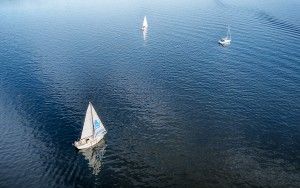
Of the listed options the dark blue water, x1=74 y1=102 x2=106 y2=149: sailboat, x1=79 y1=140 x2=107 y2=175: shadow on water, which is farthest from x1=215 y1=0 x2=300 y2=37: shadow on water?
x1=79 y1=140 x2=107 y2=175: shadow on water

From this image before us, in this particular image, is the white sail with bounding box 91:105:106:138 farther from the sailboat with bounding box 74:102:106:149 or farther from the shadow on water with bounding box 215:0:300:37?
the shadow on water with bounding box 215:0:300:37

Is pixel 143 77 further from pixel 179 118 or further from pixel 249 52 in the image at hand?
pixel 249 52

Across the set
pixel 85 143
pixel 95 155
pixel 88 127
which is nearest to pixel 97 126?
pixel 88 127

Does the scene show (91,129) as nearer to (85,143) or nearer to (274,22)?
(85,143)

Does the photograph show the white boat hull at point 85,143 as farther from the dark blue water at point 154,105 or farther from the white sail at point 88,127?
the dark blue water at point 154,105

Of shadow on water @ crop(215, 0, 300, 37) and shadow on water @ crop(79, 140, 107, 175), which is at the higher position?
shadow on water @ crop(215, 0, 300, 37)

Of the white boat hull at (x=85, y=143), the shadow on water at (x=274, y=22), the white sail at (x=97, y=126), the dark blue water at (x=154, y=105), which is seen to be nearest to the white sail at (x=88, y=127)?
the white sail at (x=97, y=126)
